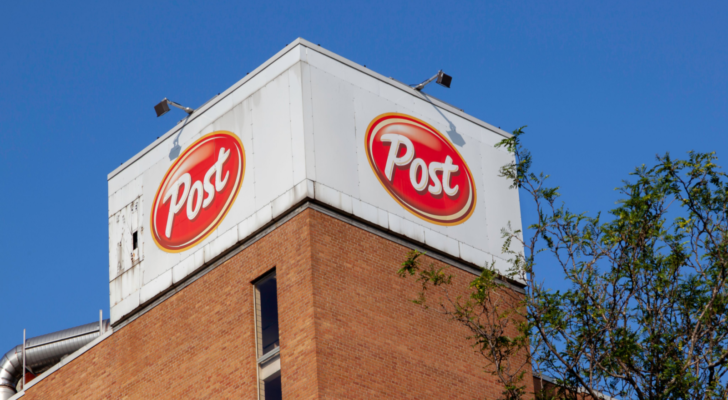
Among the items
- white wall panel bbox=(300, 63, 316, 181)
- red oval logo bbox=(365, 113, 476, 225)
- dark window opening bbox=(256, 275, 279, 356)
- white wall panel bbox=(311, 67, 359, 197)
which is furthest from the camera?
A: red oval logo bbox=(365, 113, 476, 225)

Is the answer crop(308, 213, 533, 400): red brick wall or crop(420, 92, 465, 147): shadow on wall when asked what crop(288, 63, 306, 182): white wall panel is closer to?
crop(308, 213, 533, 400): red brick wall

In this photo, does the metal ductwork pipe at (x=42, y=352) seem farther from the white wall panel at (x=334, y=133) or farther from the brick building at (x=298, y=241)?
the white wall panel at (x=334, y=133)

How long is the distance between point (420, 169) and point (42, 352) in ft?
65.9

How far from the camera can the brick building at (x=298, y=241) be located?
2842 cm

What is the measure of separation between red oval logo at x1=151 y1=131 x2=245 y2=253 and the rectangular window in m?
3.03

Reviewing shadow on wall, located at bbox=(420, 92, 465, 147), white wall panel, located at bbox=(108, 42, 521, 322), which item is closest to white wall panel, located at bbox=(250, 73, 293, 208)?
white wall panel, located at bbox=(108, 42, 521, 322)

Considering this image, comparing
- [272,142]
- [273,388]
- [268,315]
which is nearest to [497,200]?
[272,142]

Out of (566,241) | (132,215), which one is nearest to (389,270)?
(566,241)

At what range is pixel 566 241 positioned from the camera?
81.8 feet

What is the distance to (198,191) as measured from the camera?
3262 centimetres

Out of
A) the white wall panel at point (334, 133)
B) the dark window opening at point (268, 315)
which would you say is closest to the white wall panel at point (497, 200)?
the white wall panel at point (334, 133)

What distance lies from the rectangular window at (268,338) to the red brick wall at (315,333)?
0.24m

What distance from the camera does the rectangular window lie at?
2841 centimetres

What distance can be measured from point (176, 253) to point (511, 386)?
12986 millimetres
